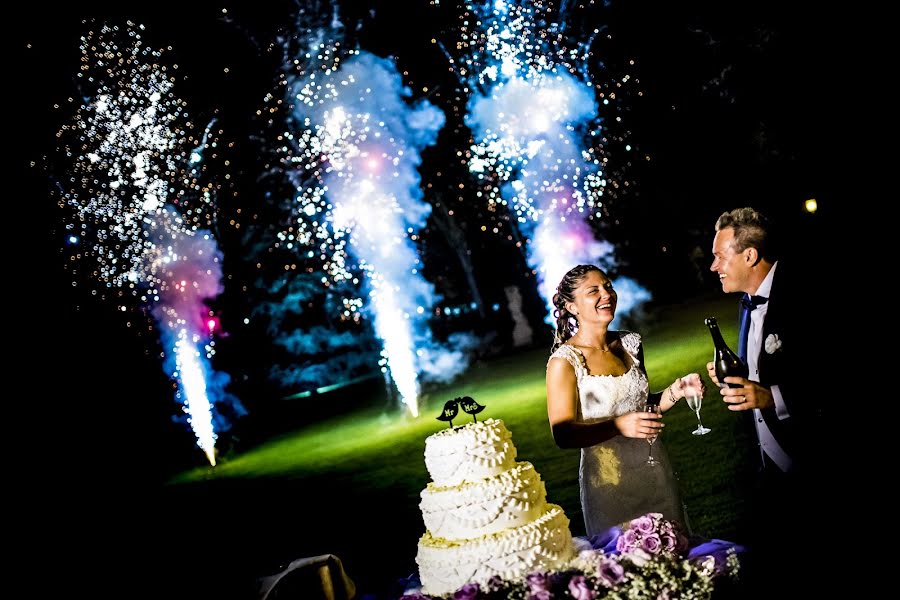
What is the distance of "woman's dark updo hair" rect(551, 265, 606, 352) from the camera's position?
4242mm

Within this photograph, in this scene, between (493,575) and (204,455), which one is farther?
(204,455)

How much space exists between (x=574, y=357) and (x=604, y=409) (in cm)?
35

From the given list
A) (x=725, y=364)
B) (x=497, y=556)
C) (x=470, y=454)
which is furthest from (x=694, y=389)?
(x=497, y=556)

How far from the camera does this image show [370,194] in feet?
85.6

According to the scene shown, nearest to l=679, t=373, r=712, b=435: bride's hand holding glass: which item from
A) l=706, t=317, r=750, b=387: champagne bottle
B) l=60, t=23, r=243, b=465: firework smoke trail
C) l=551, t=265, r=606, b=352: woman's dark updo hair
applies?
l=706, t=317, r=750, b=387: champagne bottle

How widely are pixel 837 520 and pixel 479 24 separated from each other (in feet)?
55.6

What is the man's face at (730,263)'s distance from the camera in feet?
12.8

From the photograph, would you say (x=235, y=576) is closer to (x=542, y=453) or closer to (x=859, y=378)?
(x=542, y=453)

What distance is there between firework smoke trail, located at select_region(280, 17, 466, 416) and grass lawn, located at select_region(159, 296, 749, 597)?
186 inches

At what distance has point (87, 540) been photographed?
1149 cm

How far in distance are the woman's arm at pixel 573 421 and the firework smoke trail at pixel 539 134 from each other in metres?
14.6

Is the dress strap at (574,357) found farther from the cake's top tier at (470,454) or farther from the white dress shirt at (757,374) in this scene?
the white dress shirt at (757,374)

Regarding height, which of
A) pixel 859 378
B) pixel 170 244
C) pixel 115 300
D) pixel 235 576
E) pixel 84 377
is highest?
pixel 170 244

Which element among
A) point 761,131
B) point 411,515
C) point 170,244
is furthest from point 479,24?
point 411,515
